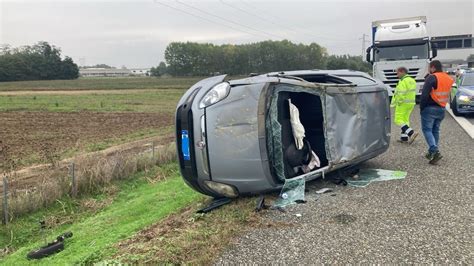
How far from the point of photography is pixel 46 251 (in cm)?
504

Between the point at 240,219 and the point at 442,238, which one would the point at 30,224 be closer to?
the point at 240,219

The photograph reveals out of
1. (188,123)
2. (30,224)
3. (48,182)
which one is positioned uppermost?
(188,123)

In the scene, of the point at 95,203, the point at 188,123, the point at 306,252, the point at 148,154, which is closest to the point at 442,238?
the point at 306,252

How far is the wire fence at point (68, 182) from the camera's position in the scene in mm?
7089

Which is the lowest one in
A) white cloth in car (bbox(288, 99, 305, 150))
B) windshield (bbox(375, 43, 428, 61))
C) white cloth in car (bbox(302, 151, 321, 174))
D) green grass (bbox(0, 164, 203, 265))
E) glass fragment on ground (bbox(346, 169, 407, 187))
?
green grass (bbox(0, 164, 203, 265))

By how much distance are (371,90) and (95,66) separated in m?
187


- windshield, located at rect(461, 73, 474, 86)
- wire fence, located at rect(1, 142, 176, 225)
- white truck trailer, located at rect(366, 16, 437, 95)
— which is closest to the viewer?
wire fence, located at rect(1, 142, 176, 225)

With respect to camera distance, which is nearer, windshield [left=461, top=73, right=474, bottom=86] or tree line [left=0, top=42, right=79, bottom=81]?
windshield [left=461, top=73, right=474, bottom=86]

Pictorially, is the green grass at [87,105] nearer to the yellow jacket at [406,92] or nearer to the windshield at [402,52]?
the windshield at [402,52]

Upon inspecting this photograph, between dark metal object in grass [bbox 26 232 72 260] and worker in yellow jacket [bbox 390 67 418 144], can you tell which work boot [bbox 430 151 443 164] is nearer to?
worker in yellow jacket [bbox 390 67 418 144]

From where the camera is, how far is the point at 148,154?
1024 centimetres

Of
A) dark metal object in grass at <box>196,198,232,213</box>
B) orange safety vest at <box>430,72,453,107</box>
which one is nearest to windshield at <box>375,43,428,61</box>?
orange safety vest at <box>430,72,453,107</box>

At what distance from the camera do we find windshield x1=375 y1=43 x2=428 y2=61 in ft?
59.0

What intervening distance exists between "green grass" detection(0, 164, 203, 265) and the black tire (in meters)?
0.08
